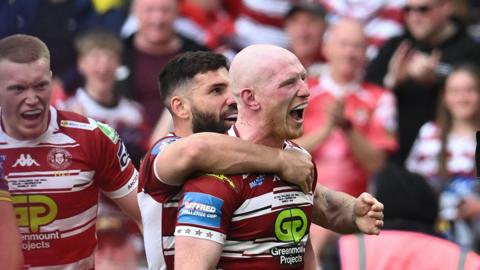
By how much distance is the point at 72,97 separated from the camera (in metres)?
11.1

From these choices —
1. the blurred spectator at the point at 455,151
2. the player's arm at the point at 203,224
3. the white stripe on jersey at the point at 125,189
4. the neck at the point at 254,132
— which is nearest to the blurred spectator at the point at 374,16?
the blurred spectator at the point at 455,151

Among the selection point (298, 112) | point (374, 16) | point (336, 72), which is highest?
point (298, 112)

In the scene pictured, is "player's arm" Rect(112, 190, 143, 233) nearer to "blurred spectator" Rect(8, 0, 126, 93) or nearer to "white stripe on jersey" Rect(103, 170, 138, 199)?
"white stripe on jersey" Rect(103, 170, 138, 199)

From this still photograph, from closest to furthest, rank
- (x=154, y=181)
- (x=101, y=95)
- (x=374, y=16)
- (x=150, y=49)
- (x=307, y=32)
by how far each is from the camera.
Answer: (x=154, y=181), (x=101, y=95), (x=150, y=49), (x=307, y=32), (x=374, y=16)

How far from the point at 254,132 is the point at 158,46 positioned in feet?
18.2

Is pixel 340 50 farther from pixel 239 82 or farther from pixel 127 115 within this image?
pixel 239 82

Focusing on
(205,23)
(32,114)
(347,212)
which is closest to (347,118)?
(205,23)

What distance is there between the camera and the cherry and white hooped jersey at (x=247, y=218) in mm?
5887

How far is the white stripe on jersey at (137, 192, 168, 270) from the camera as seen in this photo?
6.47 m

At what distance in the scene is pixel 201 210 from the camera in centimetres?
587

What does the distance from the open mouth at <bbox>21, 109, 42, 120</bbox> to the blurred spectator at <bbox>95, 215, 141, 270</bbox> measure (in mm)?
2456

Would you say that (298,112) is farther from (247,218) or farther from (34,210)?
(34,210)

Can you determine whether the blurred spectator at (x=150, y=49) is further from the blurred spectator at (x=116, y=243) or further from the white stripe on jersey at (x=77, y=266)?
the white stripe on jersey at (x=77, y=266)

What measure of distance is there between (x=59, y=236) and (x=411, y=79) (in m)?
5.16
